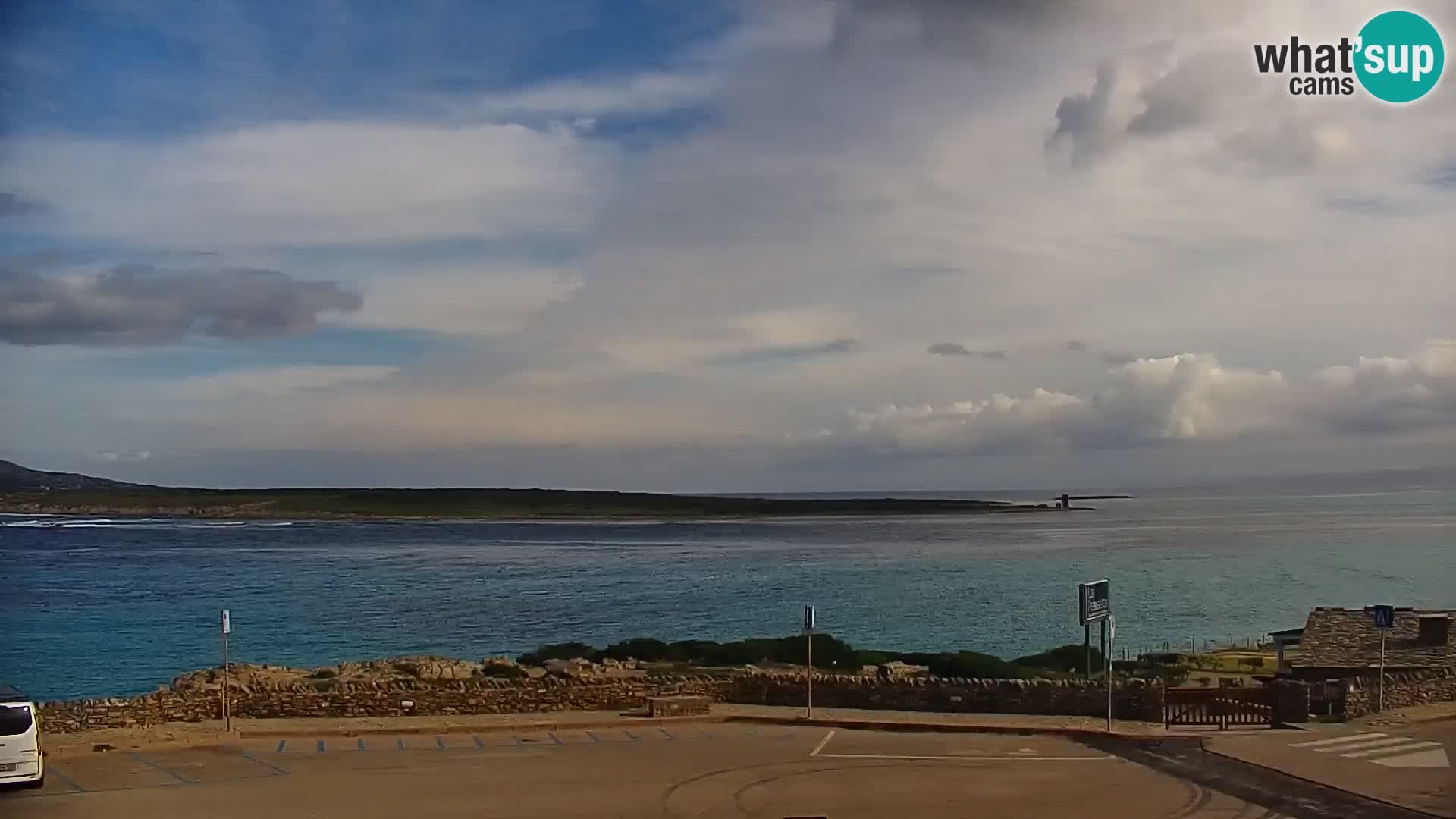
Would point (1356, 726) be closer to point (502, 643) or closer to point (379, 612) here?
point (502, 643)

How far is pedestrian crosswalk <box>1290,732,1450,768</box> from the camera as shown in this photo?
18516 mm

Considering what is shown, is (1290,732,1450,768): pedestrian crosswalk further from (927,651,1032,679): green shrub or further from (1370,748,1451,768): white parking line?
(927,651,1032,679): green shrub

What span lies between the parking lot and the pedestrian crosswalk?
3199 mm

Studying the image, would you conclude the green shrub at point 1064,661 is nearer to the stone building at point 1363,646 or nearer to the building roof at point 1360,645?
the stone building at point 1363,646

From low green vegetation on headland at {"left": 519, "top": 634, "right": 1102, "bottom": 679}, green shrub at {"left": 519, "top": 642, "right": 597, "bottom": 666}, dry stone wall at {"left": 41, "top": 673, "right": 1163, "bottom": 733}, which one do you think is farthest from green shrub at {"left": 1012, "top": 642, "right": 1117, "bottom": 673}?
dry stone wall at {"left": 41, "top": 673, "right": 1163, "bottom": 733}

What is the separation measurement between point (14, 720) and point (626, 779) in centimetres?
715

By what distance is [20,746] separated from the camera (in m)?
15.7

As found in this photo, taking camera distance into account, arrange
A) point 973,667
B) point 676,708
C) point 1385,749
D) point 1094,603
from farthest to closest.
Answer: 1. point 973,667
2. point 676,708
3. point 1094,603
4. point 1385,749

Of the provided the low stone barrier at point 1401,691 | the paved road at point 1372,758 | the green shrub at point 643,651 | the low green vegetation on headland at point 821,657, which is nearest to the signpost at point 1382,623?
the low stone barrier at point 1401,691

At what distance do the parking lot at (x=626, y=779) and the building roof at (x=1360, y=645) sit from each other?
472 inches

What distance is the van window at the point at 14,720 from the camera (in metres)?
15.5

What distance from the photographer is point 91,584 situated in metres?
94.2

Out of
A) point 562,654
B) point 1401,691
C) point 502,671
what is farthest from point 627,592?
point 1401,691

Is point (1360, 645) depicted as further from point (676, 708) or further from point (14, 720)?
point (14, 720)
